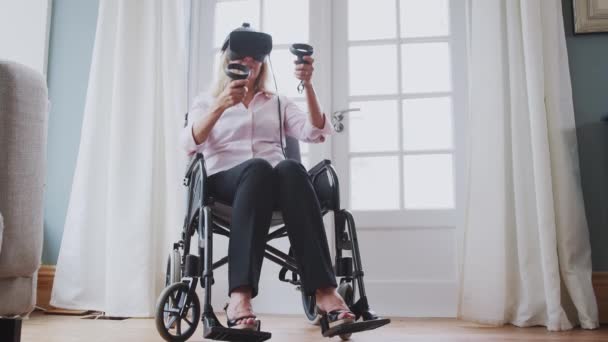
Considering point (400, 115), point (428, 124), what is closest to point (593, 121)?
point (428, 124)

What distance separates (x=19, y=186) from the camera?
48.2 inches

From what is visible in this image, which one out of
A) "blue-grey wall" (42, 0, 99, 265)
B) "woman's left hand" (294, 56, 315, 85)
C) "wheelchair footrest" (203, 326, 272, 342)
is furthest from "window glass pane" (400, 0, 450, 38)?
"wheelchair footrest" (203, 326, 272, 342)

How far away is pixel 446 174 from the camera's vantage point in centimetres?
253

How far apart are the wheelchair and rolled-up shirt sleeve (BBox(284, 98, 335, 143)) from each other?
0.13m

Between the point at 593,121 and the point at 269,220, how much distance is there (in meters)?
1.49

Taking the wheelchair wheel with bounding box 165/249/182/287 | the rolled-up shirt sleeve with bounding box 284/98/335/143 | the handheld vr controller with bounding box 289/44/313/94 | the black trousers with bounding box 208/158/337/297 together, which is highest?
the handheld vr controller with bounding box 289/44/313/94

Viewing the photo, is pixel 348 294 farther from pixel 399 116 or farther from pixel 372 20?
pixel 372 20

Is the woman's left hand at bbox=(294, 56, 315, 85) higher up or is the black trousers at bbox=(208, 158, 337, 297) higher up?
the woman's left hand at bbox=(294, 56, 315, 85)

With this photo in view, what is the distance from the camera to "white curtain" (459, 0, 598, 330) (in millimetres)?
2094

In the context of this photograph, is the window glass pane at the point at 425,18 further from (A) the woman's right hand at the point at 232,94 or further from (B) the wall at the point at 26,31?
(B) the wall at the point at 26,31

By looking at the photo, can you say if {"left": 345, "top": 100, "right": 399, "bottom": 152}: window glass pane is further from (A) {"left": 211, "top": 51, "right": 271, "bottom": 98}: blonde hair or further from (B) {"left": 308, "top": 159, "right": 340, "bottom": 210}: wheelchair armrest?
(B) {"left": 308, "top": 159, "right": 340, "bottom": 210}: wheelchair armrest

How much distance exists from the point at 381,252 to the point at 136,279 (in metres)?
1.00

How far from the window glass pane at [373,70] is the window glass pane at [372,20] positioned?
0.06m

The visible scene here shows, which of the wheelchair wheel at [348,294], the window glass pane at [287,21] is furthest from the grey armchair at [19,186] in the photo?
the window glass pane at [287,21]
